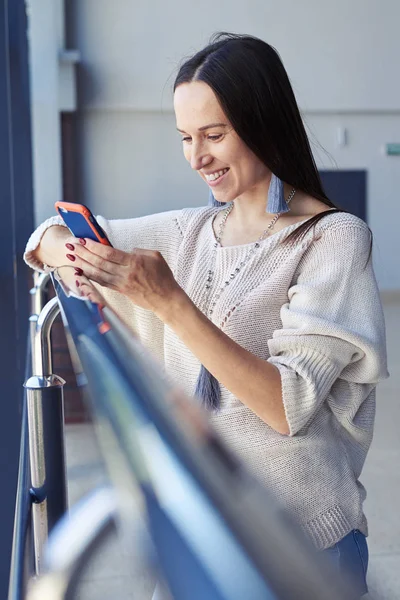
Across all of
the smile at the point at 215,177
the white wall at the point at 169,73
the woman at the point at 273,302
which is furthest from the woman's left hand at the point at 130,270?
the white wall at the point at 169,73

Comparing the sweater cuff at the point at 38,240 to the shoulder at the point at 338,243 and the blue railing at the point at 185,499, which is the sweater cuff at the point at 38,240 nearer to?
the shoulder at the point at 338,243

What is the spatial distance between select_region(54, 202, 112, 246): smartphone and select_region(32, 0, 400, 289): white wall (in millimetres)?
8012

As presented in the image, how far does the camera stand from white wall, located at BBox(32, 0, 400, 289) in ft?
28.6

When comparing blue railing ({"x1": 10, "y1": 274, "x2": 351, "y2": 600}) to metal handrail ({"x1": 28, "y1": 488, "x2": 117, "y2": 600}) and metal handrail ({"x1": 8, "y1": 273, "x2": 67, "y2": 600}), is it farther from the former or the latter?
metal handrail ({"x1": 8, "y1": 273, "x2": 67, "y2": 600})

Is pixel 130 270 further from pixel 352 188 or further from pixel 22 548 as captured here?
pixel 352 188

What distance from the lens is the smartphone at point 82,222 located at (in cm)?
87

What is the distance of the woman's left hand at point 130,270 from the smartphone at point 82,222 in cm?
2

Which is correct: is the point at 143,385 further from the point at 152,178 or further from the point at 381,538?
the point at 152,178

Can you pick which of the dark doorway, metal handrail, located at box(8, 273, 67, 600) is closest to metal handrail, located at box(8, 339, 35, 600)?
metal handrail, located at box(8, 273, 67, 600)

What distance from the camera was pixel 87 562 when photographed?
707 millimetres

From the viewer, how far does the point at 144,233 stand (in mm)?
1227

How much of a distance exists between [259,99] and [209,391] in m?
0.37

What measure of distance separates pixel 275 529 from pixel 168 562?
0.09 feet

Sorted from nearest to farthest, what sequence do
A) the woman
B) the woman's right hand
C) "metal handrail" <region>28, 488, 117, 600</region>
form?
"metal handrail" <region>28, 488, 117, 600</region>
the woman
the woman's right hand
